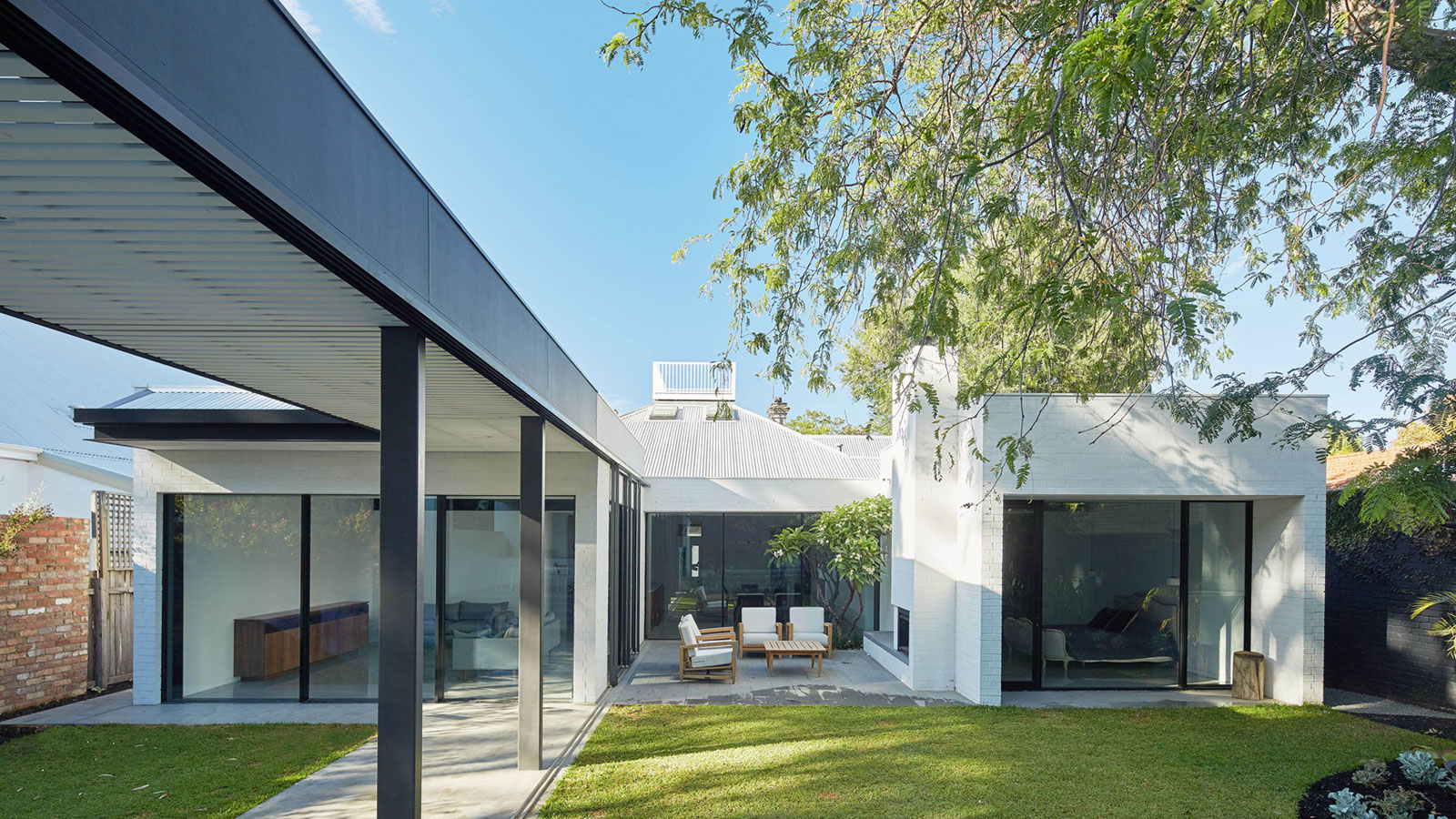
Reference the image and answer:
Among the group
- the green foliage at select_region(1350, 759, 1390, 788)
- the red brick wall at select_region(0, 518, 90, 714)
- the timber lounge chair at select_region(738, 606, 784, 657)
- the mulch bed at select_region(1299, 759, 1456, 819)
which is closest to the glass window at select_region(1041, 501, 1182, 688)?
the mulch bed at select_region(1299, 759, 1456, 819)

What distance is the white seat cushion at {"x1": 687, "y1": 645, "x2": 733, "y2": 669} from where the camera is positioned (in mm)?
11320

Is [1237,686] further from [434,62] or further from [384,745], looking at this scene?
[434,62]

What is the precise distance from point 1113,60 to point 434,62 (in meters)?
13.1

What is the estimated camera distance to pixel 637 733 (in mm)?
8477

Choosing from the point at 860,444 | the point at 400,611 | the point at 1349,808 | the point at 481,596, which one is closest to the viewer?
the point at 400,611

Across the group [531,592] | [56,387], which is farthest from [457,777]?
[56,387]

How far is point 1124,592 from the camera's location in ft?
36.5

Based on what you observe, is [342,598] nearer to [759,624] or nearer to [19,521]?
[19,521]

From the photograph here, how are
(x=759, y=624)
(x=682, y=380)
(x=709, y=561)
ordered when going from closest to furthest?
(x=759, y=624) → (x=709, y=561) → (x=682, y=380)

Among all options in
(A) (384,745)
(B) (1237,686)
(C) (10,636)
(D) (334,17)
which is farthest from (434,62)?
(B) (1237,686)

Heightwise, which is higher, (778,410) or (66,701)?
(778,410)

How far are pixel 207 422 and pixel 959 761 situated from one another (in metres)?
8.26

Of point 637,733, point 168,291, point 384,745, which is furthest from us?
point 637,733

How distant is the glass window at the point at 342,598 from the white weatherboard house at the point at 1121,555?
6.94 metres
